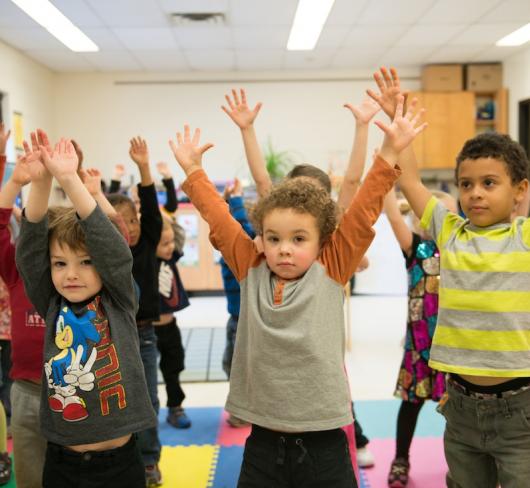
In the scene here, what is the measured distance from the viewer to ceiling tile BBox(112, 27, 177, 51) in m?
5.80

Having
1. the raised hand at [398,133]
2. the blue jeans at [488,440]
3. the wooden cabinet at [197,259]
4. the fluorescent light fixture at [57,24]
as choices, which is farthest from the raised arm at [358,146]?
the wooden cabinet at [197,259]

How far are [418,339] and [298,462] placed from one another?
1030 mm

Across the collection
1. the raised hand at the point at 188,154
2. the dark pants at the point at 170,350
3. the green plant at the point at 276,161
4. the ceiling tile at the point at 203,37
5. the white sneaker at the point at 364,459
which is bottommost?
the white sneaker at the point at 364,459

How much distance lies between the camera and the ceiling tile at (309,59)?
6798mm

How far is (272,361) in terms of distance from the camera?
4.37 feet

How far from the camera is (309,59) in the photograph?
7156 millimetres

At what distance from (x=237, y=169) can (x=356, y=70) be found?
2.10 metres

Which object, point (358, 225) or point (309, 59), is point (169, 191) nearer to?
point (358, 225)

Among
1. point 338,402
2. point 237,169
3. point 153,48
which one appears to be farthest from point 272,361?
point 237,169

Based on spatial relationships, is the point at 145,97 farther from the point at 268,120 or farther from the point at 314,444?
the point at 314,444

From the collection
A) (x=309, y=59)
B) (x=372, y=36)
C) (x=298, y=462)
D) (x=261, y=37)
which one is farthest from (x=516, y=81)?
(x=298, y=462)

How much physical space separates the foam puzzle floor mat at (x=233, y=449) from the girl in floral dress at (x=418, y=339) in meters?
0.15

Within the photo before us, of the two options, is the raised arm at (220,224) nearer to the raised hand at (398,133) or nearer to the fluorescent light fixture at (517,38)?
the raised hand at (398,133)

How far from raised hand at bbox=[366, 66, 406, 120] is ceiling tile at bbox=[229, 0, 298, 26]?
3841 millimetres
